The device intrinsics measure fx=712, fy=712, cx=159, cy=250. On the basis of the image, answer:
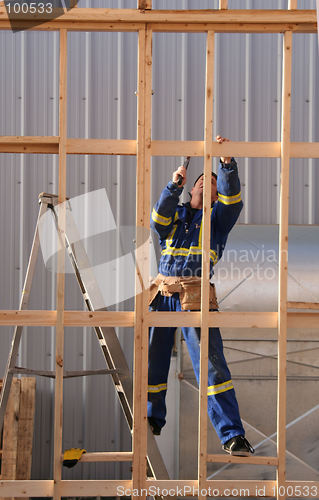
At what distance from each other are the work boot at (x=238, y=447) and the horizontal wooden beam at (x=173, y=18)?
2.95 metres

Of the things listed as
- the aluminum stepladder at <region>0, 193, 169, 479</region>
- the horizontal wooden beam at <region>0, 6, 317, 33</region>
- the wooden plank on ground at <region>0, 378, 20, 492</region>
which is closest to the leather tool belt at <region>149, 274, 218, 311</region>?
the aluminum stepladder at <region>0, 193, 169, 479</region>

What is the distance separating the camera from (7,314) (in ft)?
16.4

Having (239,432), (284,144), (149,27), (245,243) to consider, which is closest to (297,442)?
(245,243)

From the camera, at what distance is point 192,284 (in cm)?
533

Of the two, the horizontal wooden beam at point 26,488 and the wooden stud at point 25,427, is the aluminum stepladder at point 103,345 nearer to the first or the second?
the horizontal wooden beam at point 26,488

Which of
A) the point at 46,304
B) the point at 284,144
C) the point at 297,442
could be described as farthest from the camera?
the point at 46,304

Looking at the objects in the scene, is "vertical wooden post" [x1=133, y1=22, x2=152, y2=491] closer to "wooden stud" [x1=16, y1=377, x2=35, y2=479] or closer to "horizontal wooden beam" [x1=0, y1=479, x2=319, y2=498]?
"horizontal wooden beam" [x1=0, y1=479, x2=319, y2=498]

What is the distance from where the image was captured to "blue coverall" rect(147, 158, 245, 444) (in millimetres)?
5277

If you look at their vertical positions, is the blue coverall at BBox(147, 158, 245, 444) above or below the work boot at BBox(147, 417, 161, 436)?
above

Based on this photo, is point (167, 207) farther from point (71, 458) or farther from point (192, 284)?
point (71, 458)

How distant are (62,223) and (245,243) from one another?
11.9ft

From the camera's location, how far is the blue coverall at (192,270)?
528 centimetres

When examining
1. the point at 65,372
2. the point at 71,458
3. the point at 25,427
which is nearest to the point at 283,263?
the point at 65,372

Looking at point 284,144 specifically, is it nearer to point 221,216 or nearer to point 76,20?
point 221,216
